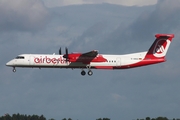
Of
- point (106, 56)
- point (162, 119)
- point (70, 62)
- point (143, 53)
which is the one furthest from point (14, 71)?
point (162, 119)

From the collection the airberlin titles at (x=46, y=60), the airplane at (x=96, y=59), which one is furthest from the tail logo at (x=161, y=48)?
the airberlin titles at (x=46, y=60)

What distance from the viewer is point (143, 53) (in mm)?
72875

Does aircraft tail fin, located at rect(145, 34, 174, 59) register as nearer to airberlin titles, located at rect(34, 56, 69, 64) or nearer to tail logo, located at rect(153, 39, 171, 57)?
tail logo, located at rect(153, 39, 171, 57)

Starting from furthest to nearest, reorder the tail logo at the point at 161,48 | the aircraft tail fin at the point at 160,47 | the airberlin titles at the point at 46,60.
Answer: the tail logo at the point at 161,48 → the aircraft tail fin at the point at 160,47 → the airberlin titles at the point at 46,60

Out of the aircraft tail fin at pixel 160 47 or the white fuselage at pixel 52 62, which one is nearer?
the white fuselage at pixel 52 62

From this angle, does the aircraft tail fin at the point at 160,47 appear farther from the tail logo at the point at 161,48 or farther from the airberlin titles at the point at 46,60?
the airberlin titles at the point at 46,60

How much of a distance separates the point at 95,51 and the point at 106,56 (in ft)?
9.31

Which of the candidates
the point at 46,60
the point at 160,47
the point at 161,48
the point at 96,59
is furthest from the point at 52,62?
the point at 161,48

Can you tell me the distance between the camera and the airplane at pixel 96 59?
2766 inches

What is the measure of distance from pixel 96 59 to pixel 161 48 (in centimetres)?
872

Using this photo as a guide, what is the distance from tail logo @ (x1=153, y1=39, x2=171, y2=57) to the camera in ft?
238

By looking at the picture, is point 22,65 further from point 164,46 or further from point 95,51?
point 164,46

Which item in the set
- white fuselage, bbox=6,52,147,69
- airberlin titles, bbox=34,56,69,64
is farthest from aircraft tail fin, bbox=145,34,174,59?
airberlin titles, bbox=34,56,69,64

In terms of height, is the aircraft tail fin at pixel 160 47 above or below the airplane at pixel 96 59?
above
